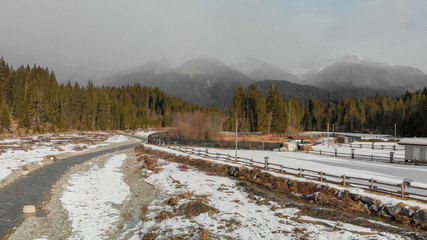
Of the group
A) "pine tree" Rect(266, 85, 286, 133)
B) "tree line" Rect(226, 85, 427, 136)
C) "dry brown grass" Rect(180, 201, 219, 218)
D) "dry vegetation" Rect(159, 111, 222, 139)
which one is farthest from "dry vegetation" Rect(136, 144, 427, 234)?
"pine tree" Rect(266, 85, 286, 133)

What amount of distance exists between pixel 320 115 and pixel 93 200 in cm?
16176

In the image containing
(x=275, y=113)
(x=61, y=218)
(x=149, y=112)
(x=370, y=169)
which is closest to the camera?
(x=61, y=218)

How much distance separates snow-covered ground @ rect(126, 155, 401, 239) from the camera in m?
12.8

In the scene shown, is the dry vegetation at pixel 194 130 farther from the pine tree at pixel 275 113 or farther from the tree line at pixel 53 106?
the tree line at pixel 53 106

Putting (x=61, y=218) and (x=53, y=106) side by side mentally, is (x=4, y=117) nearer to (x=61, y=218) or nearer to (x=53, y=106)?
(x=53, y=106)

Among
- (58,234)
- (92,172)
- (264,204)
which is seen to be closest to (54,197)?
(58,234)

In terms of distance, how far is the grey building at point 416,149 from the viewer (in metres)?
34.2

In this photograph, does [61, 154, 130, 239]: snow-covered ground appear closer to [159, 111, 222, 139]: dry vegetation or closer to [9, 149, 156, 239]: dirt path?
[9, 149, 156, 239]: dirt path

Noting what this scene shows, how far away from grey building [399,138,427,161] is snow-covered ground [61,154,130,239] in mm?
37109

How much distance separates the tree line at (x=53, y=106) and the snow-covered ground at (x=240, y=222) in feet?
277

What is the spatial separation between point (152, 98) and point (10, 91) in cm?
9783

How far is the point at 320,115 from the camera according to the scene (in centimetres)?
16100

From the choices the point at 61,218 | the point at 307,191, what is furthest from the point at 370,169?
the point at 61,218

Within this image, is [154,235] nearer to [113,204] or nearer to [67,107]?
[113,204]
